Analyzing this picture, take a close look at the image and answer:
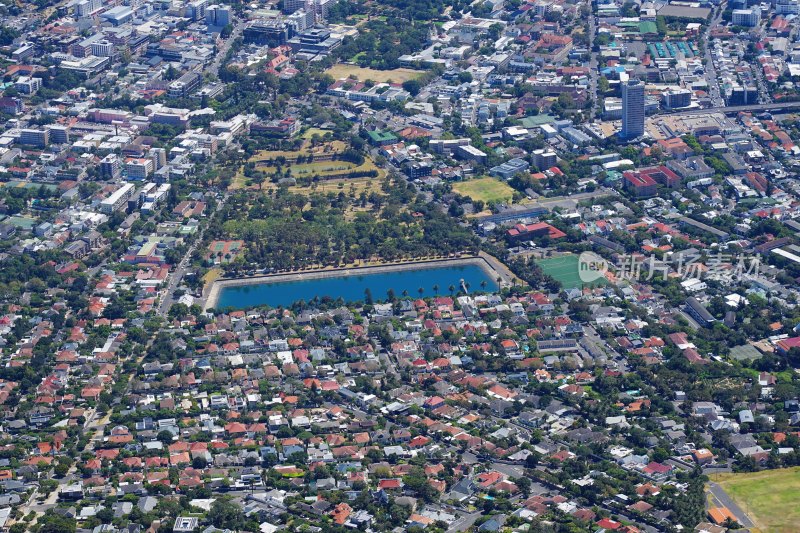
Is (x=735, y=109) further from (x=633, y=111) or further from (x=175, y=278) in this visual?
(x=175, y=278)

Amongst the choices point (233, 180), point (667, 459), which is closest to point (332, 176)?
point (233, 180)

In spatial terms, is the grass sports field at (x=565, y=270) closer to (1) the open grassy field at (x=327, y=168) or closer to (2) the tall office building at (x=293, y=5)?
(1) the open grassy field at (x=327, y=168)

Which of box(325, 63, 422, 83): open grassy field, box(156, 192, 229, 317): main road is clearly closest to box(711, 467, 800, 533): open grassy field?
box(156, 192, 229, 317): main road

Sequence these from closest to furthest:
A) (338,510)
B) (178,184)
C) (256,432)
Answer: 1. (338,510)
2. (256,432)
3. (178,184)

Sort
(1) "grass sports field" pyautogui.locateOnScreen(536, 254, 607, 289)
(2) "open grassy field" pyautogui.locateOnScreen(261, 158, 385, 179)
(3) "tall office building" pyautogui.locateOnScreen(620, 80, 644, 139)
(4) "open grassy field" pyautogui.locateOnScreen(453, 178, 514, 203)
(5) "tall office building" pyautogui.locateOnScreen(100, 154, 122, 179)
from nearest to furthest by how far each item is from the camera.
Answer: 1. (1) "grass sports field" pyautogui.locateOnScreen(536, 254, 607, 289)
2. (4) "open grassy field" pyautogui.locateOnScreen(453, 178, 514, 203)
3. (5) "tall office building" pyautogui.locateOnScreen(100, 154, 122, 179)
4. (2) "open grassy field" pyautogui.locateOnScreen(261, 158, 385, 179)
5. (3) "tall office building" pyautogui.locateOnScreen(620, 80, 644, 139)

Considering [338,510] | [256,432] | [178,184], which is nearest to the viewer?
[338,510]

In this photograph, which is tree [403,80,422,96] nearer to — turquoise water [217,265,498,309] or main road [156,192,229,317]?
main road [156,192,229,317]

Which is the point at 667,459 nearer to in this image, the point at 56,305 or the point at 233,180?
the point at 56,305
